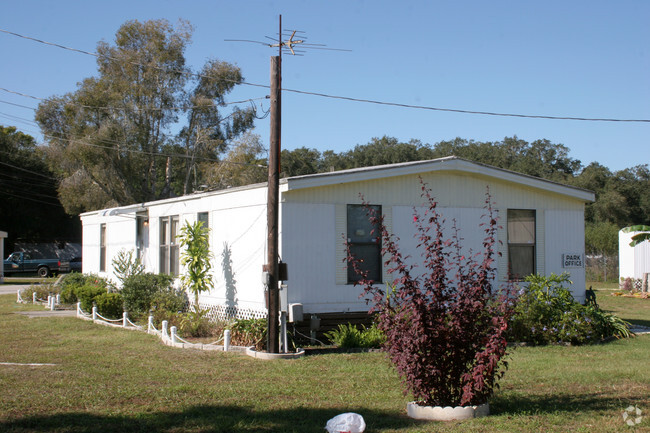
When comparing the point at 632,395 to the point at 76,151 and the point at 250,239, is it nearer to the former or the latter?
the point at 250,239

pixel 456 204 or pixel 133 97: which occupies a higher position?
pixel 133 97

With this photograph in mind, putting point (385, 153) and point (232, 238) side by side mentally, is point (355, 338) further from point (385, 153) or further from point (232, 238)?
point (385, 153)

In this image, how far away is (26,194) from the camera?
45.6 m

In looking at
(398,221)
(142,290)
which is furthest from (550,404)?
(142,290)

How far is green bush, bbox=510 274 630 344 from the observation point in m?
11.9

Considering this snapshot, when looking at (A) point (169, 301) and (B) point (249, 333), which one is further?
(A) point (169, 301)

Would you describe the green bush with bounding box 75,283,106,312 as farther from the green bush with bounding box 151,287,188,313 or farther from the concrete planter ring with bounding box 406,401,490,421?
the concrete planter ring with bounding box 406,401,490,421

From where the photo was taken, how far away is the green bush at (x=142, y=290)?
15.1 metres

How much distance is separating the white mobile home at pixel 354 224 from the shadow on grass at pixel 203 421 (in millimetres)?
4672

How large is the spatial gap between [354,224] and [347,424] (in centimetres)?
677

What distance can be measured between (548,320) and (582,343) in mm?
720

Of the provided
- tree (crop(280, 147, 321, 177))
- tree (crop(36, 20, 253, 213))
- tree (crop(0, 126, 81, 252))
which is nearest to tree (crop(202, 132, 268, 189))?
tree (crop(36, 20, 253, 213))

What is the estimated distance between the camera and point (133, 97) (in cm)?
3381

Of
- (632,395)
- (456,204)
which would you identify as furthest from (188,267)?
(632,395)
